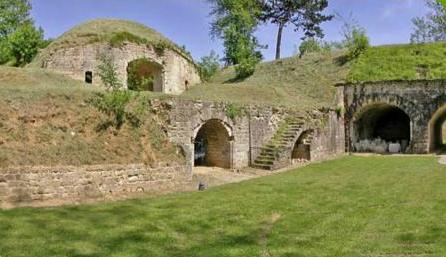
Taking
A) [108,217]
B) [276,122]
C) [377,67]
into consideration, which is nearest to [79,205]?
[108,217]

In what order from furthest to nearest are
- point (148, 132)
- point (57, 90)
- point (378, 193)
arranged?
point (148, 132) → point (57, 90) → point (378, 193)

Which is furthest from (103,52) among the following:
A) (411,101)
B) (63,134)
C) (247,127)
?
(411,101)

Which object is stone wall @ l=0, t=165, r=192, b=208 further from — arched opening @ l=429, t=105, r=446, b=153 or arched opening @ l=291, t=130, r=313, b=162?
arched opening @ l=429, t=105, r=446, b=153

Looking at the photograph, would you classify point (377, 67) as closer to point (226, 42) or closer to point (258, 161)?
point (258, 161)

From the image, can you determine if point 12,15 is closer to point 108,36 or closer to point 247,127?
point 108,36

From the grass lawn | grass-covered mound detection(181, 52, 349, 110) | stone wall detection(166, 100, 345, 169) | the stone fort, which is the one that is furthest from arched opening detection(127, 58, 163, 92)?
the grass lawn

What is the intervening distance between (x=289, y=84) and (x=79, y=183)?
18.2 metres

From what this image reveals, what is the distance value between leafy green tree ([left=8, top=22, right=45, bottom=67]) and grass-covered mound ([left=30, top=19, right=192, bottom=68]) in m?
4.08

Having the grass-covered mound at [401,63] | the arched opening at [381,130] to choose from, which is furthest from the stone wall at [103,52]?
the arched opening at [381,130]

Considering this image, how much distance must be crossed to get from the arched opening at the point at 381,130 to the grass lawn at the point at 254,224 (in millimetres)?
10050

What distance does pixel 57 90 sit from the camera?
1330 cm

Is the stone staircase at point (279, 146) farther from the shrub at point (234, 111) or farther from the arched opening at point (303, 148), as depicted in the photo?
the shrub at point (234, 111)

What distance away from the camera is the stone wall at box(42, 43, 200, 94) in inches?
979

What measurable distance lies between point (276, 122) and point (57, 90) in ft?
31.4
